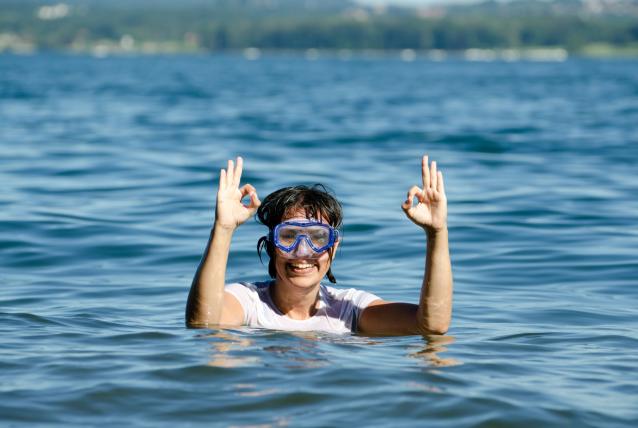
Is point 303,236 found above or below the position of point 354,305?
above

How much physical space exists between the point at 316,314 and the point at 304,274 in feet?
1.76

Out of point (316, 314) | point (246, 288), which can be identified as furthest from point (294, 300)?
point (246, 288)

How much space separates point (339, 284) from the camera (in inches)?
350

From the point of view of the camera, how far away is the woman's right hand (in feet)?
18.0

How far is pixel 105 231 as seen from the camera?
11.0 metres

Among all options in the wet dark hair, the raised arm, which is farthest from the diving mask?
the raised arm

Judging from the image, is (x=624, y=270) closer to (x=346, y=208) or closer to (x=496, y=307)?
(x=496, y=307)

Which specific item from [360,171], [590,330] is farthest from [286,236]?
[360,171]

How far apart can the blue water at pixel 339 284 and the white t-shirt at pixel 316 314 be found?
10cm

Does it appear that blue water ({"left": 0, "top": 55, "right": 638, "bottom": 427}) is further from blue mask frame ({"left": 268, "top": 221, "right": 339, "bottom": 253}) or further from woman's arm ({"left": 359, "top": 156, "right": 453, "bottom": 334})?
blue mask frame ({"left": 268, "top": 221, "right": 339, "bottom": 253})

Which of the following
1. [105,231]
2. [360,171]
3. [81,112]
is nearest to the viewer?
[105,231]

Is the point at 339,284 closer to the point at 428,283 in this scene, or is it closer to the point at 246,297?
the point at 246,297

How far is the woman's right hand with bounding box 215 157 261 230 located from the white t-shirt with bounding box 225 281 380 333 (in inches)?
27.3

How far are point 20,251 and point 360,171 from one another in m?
7.67
